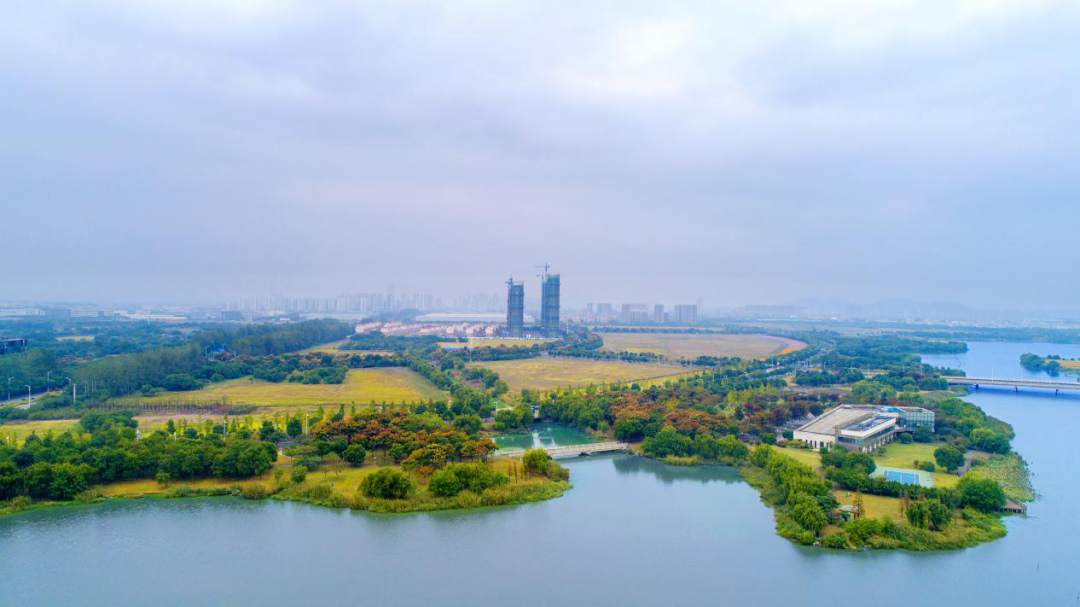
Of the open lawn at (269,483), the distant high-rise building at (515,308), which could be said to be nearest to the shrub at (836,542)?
the open lawn at (269,483)

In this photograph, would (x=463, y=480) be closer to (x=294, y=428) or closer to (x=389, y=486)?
(x=389, y=486)

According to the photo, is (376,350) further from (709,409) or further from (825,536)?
(825,536)

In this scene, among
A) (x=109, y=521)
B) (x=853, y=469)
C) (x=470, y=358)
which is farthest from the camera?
(x=470, y=358)

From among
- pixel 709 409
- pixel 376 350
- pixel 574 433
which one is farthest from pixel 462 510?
pixel 376 350

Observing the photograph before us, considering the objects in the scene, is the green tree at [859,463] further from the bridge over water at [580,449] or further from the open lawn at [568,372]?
the open lawn at [568,372]

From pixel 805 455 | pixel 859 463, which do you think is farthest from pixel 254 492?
pixel 805 455

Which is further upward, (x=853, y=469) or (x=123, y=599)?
(x=853, y=469)
